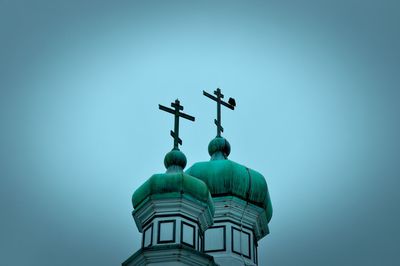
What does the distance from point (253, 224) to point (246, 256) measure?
40.7 inches

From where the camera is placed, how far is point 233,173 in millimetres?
24469

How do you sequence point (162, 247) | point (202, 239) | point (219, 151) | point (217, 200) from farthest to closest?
point (219, 151), point (217, 200), point (202, 239), point (162, 247)

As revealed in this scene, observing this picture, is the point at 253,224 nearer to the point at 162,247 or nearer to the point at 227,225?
the point at 227,225

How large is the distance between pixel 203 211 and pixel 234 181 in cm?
268

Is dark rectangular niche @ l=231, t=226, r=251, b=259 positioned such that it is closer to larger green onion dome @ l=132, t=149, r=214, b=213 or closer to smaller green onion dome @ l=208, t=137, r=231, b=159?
larger green onion dome @ l=132, t=149, r=214, b=213

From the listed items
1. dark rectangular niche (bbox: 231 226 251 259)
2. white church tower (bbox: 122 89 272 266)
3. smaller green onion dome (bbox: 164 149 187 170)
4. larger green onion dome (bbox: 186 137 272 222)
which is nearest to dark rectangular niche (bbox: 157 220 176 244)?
white church tower (bbox: 122 89 272 266)

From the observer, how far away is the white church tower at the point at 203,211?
2078 cm

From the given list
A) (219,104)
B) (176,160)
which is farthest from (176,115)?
(219,104)

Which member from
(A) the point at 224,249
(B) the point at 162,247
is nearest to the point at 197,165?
(A) the point at 224,249

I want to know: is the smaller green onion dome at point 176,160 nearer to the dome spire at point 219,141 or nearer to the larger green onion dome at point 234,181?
the larger green onion dome at point 234,181

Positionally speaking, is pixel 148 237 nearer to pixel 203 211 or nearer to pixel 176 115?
pixel 203 211

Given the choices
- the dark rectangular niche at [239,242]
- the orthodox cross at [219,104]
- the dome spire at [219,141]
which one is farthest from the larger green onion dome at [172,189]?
the orthodox cross at [219,104]

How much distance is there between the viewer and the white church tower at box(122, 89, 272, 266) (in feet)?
68.2

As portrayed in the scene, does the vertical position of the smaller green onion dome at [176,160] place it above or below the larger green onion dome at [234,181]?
below
